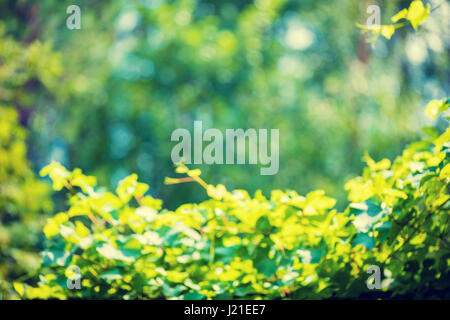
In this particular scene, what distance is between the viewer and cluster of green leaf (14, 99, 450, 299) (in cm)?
100

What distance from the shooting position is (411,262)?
3.50 ft

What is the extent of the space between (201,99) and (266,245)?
6.49 meters

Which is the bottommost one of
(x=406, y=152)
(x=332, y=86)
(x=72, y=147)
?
Answer: (x=406, y=152)

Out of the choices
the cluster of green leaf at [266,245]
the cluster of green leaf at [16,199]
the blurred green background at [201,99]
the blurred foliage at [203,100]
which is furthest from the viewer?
the blurred foliage at [203,100]

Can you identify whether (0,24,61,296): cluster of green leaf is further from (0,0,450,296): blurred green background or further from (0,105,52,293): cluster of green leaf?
(0,0,450,296): blurred green background

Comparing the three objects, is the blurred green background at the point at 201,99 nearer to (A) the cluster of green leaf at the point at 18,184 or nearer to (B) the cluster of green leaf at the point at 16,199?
(A) the cluster of green leaf at the point at 18,184

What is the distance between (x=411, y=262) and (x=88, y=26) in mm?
6018

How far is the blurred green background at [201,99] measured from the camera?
6270mm

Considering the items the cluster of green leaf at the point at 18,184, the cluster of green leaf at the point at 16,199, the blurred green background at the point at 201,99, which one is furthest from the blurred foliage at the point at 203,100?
the cluster of green leaf at the point at 16,199

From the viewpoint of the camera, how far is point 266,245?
3.49ft

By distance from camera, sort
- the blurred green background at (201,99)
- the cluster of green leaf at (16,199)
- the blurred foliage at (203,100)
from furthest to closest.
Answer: the blurred foliage at (203,100), the blurred green background at (201,99), the cluster of green leaf at (16,199)

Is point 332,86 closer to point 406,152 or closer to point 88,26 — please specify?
point 88,26

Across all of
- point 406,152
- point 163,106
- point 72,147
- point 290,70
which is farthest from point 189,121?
point 406,152

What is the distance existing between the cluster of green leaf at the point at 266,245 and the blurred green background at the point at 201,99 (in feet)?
16.3
